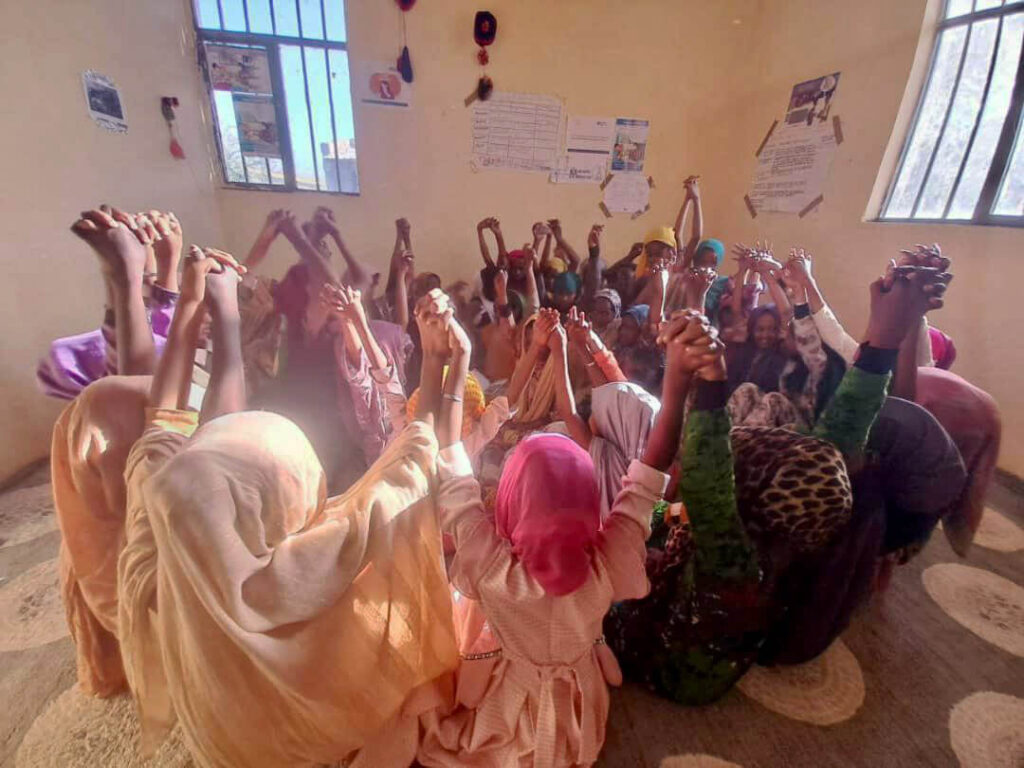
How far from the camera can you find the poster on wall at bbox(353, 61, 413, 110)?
3.27 m

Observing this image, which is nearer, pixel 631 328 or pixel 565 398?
pixel 565 398

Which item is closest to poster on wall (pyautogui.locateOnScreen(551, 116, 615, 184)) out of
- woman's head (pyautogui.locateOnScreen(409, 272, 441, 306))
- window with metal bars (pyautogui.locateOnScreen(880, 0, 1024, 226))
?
woman's head (pyautogui.locateOnScreen(409, 272, 441, 306))

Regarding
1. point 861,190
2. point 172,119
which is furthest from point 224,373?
point 861,190

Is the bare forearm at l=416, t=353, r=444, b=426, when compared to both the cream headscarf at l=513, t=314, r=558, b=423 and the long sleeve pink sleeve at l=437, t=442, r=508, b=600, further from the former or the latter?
the cream headscarf at l=513, t=314, r=558, b=423

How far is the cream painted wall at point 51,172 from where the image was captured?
1.76m

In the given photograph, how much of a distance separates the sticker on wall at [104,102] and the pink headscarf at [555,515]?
263 centimetres

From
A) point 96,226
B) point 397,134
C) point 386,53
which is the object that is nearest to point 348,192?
point 397,134

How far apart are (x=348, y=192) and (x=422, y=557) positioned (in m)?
3.34

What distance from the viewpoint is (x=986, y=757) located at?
1066 mm

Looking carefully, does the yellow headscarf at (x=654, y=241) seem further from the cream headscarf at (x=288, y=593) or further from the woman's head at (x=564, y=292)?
the cream headscarf at (x=288, y=593)

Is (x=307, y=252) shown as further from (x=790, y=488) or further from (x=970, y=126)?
(x=970, y=126)

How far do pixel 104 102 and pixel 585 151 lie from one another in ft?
9.92

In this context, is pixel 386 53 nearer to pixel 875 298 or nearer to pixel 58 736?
pixel 875 298

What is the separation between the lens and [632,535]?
2.90ft
